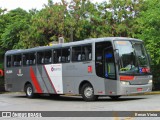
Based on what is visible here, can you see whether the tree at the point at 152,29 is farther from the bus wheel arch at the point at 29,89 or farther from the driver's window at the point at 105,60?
the bus wheel arch at the point at 29,89

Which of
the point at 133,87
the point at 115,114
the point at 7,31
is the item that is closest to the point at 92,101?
the point at 133,87

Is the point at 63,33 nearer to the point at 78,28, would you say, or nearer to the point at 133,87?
the point at 78,28

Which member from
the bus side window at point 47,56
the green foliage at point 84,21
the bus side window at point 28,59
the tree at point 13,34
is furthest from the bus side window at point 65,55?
the tree at point 13,34

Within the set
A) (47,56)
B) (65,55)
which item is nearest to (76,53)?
(65,55)

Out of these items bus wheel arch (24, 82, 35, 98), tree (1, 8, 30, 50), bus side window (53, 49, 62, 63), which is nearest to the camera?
bus side window (53, 49, 62, 63)

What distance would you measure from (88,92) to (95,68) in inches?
58.6

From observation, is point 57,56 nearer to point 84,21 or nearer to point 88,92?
point 88,92

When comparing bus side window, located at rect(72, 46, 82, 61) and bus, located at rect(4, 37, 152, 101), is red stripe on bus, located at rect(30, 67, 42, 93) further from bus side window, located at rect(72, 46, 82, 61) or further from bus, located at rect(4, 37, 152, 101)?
bus side window, located at rect(72, 46, 82, 61)

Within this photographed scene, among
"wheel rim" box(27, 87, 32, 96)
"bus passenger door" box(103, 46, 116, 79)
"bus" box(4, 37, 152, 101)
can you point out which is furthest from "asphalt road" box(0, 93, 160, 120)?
"wheel rim" box(27, 87, 32, 96)

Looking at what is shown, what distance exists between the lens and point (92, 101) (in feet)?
57.9

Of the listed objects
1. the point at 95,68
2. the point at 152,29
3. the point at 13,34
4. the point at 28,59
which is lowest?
the point at 95,68

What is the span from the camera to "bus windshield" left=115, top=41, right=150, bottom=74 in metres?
16.7

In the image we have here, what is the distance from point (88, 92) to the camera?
59.4 ft

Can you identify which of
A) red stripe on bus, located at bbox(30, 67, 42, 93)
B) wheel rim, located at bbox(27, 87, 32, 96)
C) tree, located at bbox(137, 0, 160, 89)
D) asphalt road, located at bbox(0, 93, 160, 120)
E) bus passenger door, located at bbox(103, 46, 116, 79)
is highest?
tree, located at bbox(137, 0, 160, 89)
